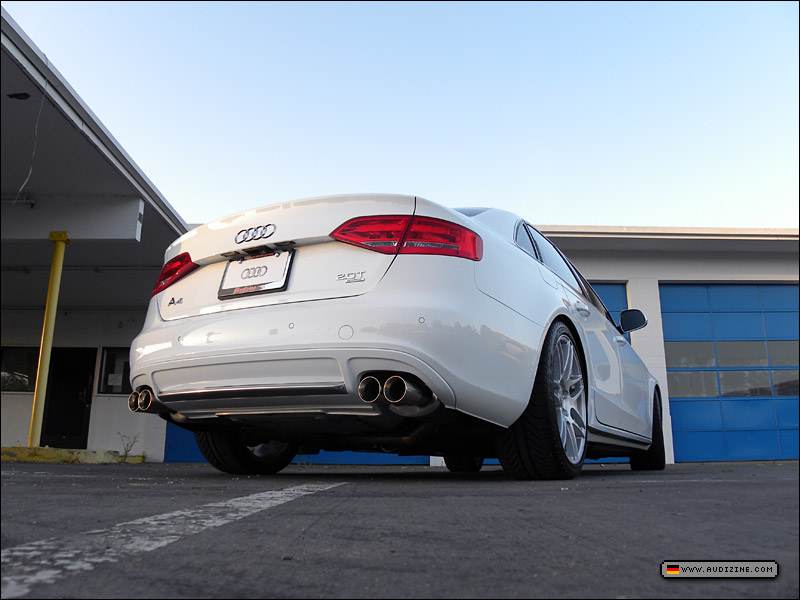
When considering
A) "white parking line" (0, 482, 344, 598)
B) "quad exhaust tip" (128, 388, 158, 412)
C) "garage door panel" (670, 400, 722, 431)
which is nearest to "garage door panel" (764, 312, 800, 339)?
"garage door panel" (670, 400, 722, 431)

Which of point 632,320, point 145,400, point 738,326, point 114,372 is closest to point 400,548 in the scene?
point 145,400

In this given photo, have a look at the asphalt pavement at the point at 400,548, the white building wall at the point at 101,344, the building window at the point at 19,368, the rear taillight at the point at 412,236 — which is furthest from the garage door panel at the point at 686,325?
the building window at the point at 19,368

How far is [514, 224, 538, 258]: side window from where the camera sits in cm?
333

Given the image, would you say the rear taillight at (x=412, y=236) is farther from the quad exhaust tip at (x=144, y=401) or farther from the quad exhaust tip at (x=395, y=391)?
the quad exhaust tip at (x=144, y=401)

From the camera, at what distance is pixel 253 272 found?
2.96 metres

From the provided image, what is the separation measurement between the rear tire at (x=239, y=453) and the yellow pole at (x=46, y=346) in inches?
181

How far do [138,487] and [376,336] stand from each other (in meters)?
1.25

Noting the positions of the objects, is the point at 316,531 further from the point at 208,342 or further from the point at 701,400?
the point at 701,400

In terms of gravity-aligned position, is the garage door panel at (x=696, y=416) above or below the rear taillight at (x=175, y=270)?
below

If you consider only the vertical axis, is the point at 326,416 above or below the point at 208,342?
below

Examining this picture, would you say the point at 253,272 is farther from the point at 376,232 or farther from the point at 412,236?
the point at 412,236

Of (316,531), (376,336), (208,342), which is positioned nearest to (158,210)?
(208,342)

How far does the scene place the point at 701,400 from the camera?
12.5m

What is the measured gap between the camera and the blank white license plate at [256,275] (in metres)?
2.86
